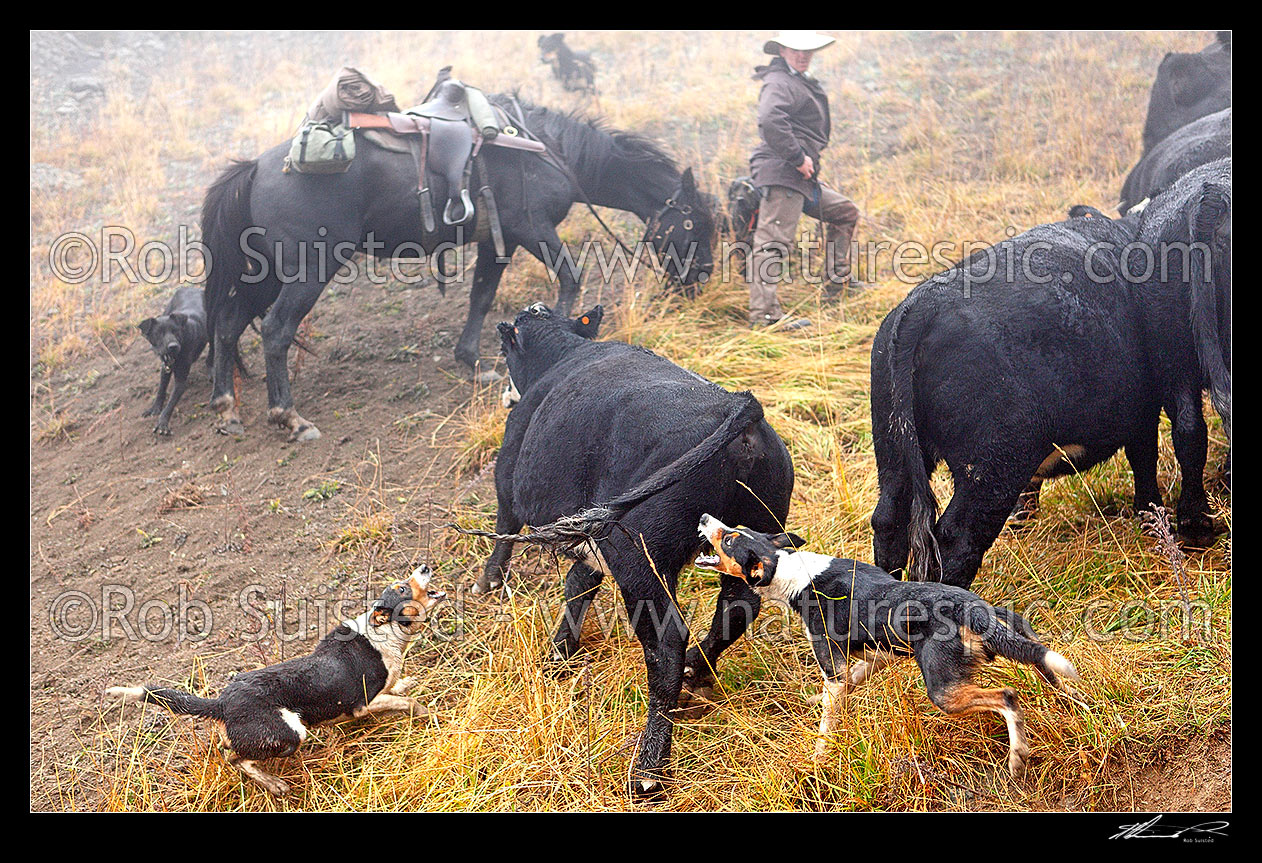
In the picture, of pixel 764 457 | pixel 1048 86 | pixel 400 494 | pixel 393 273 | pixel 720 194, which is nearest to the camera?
pixel 764 457

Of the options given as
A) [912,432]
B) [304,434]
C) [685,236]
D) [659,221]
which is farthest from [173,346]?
[912,432]

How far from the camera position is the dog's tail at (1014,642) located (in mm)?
2723

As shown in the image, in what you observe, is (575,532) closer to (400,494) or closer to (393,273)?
(400,494)

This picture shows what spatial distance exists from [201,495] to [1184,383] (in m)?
5.60

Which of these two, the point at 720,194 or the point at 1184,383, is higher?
the point at 720,194

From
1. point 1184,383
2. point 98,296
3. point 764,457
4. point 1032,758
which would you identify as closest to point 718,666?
point 764,457

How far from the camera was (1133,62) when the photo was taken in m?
12.0

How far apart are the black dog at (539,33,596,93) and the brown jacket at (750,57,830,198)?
5119mm

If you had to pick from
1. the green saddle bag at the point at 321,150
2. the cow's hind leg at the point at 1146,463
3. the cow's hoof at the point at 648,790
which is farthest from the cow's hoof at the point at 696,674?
the green saddle bag at the point at 321,150

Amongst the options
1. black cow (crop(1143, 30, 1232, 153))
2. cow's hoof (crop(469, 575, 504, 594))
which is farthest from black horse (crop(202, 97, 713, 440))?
black cow (crop(1143, 30, 1232, 153))

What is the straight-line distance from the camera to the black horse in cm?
675

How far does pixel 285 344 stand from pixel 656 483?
443cm

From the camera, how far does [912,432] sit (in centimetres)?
365

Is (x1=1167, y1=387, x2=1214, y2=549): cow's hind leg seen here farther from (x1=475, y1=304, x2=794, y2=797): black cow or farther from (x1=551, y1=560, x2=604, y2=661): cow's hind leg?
(x1=551, y1=560, x2=604, y2=661): cow's hind leg
